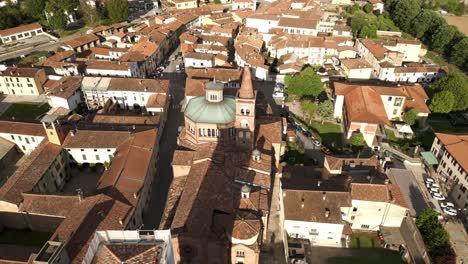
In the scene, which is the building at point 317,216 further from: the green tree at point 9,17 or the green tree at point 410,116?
the green tree at point 9,17

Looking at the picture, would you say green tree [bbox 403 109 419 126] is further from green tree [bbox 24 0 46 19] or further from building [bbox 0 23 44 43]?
green tree [bbox 24 0 46 19]

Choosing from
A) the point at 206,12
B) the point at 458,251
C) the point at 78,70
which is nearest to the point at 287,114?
the point at 458,251

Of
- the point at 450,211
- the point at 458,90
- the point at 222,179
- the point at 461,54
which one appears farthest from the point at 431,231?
the point at 461,54

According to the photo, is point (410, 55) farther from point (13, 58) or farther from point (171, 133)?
point (13, 58)

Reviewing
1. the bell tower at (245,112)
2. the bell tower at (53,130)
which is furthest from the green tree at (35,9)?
the bell tower at (245,112)

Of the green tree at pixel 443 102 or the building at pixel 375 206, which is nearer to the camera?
the building at pixel 375 206

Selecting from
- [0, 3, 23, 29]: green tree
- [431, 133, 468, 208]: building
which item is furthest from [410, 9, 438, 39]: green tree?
[0, 3, 23, 29]: green tree

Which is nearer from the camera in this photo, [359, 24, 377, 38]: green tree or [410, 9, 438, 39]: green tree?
[359, 24, 377, 38]: green tree
